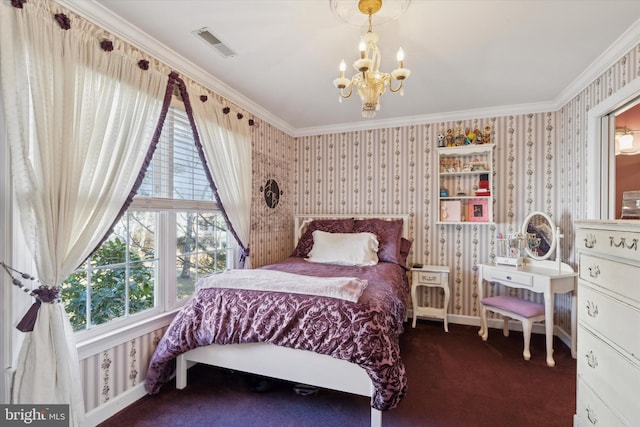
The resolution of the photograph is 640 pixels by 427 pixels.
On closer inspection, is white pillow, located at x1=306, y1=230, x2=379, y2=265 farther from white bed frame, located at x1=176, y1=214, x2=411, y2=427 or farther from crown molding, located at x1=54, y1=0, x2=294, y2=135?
crown molding, located at x1=54, y1=0, x2=294, y2=135

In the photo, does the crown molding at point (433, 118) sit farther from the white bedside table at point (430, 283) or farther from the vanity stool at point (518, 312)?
the vanity stool at point (518, 312)

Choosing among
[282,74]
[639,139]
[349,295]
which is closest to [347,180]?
[282,74]

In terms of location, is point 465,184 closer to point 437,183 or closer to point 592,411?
point 437,183

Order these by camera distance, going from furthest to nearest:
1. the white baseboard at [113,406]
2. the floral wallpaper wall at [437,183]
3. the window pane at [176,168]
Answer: the floral wallpaper wall at [437,183]
the window pane at [176,168]
the white baseboard at [113,406]

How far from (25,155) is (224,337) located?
1.40 meters

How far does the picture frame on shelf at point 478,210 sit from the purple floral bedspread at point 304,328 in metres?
1.68

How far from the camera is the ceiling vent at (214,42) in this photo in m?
1.92

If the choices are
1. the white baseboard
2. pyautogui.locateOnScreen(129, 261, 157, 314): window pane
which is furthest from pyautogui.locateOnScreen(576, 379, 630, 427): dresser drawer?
pyautogui.locateOnScreen(129, 261, 157, 314): window pane

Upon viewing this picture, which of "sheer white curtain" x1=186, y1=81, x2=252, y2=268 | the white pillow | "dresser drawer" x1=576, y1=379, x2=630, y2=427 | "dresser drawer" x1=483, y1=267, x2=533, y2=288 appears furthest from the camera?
the white pillow

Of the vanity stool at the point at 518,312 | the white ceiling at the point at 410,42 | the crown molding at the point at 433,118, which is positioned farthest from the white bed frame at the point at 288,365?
the crown molding at the point at 433,118

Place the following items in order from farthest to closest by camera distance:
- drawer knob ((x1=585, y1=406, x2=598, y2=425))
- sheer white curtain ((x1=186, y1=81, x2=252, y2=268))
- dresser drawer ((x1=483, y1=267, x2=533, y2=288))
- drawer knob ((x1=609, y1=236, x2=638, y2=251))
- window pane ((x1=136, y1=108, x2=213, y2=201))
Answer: dresser drawer ((x1=483, y1=267, x2=533, y2=288)) → sheer white curtain ((x1=186, y1=81, x2=252, y2=268)) → window pane ((x1=136, y1=108, x2=213, y2=201)) → drawer knob ((x1=585, y1=406, x2=598, y2=425)) → drawer knob ((x1=609, y1=236, x2=638, y2=251))

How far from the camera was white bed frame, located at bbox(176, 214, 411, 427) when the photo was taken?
1673 mm

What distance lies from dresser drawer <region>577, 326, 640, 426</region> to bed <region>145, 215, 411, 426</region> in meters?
0.87

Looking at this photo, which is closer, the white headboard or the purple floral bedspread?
the purple floral bedspread
